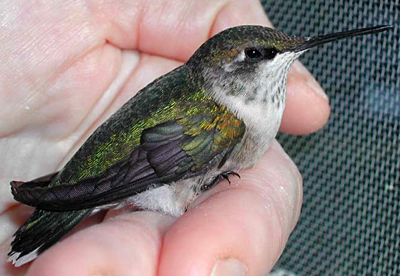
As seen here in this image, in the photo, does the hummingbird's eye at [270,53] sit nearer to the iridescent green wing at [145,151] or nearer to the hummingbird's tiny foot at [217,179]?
the iridescent green wing at [145,151]

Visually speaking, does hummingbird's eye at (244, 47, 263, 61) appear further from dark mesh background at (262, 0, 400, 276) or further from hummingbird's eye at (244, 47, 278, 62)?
dark mesh background at (262, 0, 400, 276)

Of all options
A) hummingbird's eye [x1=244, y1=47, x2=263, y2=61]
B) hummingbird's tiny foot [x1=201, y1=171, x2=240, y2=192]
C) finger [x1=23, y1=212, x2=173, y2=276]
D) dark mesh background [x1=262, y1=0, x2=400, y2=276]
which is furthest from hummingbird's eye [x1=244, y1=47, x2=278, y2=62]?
dark mesh background [x1=262, y1=0, x2=400, y2=276]

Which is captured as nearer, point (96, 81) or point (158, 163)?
point (158, 163)

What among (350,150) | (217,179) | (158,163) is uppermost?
(158,163)

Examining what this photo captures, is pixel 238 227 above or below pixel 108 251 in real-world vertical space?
below

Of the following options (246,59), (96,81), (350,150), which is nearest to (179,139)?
(246,59)

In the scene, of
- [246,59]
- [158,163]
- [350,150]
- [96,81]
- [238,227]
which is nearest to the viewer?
[238,227]

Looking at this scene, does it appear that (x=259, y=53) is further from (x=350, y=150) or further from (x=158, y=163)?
(x=350, y=150)
